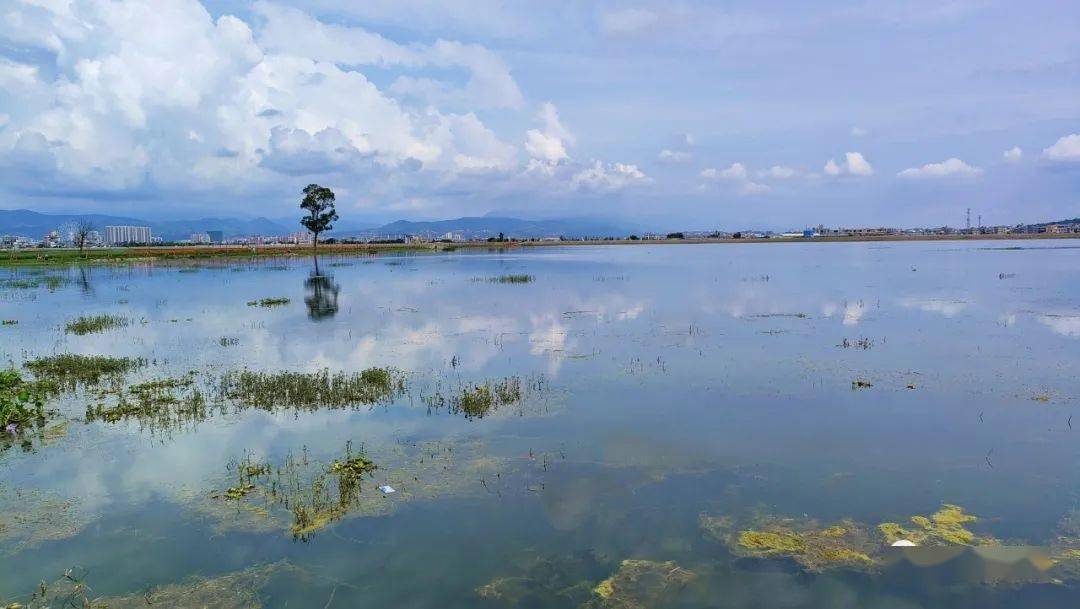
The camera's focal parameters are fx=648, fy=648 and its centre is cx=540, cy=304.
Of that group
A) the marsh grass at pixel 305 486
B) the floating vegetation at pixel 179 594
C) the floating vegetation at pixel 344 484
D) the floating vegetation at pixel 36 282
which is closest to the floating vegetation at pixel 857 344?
the floating vegetation at pixel 344 484

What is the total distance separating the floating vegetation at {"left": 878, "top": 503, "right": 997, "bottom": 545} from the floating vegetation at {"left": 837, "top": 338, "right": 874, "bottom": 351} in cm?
1388

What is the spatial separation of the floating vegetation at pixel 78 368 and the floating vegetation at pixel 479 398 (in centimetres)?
1096

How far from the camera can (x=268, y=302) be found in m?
40.1

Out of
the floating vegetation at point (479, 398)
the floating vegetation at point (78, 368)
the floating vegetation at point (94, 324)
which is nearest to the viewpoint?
the floating vegetation at point (479, 398)

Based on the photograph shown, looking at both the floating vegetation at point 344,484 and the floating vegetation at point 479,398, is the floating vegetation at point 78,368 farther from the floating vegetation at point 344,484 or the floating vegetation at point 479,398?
the floating vegetation at point 479,398

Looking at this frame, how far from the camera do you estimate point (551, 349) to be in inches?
944

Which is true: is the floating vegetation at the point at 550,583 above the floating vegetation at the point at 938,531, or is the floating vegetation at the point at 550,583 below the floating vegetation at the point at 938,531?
below

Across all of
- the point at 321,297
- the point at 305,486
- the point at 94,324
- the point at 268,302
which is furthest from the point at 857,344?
the point at 321,297

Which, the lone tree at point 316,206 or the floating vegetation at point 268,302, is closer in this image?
the floating vegetation at point 268,302

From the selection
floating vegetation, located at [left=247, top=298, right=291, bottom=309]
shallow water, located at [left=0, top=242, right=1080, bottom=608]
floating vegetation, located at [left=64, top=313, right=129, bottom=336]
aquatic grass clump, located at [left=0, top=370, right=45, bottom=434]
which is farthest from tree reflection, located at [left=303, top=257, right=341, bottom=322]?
aquatic grass clump, located at [left=0, top=370, right=45, bottom=434]

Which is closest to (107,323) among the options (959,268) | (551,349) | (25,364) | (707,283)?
(25,364)

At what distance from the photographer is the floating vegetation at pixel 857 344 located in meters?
23.2

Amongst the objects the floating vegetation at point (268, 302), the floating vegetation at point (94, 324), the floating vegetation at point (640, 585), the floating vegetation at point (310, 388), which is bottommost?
the floating vegetation at point (640, 585)

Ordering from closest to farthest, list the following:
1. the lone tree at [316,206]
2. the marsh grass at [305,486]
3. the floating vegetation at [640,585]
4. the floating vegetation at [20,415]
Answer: the floating vegetation at [640,585] → the marsh grass at [305,486] → the floating vegetation at [20,415] → the lone tree at [316,206]
